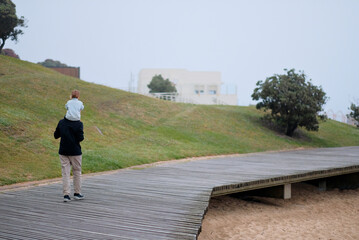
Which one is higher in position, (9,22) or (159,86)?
(9,22)

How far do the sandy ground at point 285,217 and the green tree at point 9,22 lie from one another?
27.2 meters

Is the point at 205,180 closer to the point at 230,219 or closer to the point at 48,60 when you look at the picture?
the point at 230,219

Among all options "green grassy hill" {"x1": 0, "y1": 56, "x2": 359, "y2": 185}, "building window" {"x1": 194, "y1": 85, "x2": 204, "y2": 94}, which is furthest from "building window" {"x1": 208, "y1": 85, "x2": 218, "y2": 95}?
"green grassy hill" {"x1": 0, "y1": 56, "x2": 359, "y2": 185}

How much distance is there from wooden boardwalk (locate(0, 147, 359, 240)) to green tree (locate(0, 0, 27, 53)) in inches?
1010

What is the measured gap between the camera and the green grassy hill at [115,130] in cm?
1295

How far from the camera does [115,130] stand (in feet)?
65.4

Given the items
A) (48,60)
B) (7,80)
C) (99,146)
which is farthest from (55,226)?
(48,60)

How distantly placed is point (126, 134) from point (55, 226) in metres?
14.6

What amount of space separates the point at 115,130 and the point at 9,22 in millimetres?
17639

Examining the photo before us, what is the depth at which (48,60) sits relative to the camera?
69.1 m

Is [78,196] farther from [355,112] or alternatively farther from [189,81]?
[189,81]

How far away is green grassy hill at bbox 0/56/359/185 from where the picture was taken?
1295 cm

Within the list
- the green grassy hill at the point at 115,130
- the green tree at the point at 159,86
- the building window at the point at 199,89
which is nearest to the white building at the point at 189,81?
the building window at the point at 199,89

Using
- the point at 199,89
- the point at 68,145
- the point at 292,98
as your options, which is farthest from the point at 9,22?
the point at 199,89
